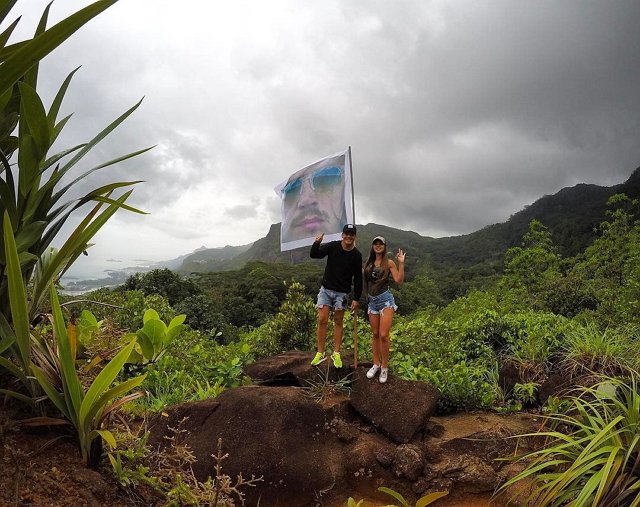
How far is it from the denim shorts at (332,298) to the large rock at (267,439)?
1.10m

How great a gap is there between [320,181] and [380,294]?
7.42ft

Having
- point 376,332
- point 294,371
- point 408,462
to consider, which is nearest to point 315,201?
point 376,332

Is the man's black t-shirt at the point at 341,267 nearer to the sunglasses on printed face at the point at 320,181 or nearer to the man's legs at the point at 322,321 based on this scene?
the man's legs at the point at 322,321

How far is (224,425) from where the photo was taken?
470 centimetres

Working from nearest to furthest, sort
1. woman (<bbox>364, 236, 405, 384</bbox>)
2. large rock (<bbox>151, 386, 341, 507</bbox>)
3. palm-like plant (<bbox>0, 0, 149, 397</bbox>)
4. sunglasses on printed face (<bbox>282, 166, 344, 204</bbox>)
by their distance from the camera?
palm-like plant (<bbox>0, 0, 149, 397</bbox>)
large rock (<bbox>151, 386, 341, 507</bbox>)
woman (<bbox>364, 236, 405, 384</bbox>)
sunglasses on printed face (<bbox>282, 166, 344, 204</bbox>)

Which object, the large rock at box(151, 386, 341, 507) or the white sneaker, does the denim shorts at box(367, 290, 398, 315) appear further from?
the large rock at box(151, 386, 341, 507)

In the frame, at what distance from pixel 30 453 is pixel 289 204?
6212mm

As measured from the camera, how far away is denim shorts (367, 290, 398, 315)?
5.23 metres

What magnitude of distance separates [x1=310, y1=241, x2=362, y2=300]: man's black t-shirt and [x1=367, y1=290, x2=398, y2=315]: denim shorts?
12.4 inches

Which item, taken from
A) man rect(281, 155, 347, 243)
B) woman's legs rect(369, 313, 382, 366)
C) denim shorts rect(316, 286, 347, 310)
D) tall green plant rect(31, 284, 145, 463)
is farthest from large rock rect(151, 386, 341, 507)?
tall green plant rect(31, 284, 145, 463)

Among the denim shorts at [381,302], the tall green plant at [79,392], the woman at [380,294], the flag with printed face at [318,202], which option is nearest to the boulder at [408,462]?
the woman at [380,294]

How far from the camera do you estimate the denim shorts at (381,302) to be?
523 cm

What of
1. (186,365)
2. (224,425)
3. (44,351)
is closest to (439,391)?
(224,425)

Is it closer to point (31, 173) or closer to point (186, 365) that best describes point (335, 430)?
point (186, 365)
